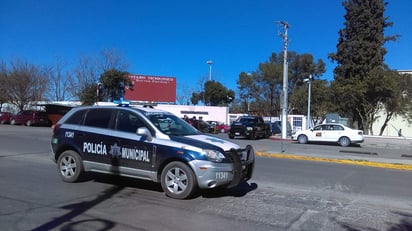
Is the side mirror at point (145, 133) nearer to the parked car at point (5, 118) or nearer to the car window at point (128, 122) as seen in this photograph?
the car window at point (128, 122)

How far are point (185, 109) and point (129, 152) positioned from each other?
49.9m

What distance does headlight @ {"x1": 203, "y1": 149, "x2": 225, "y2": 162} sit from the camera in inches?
274

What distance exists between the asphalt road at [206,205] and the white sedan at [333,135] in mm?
15627

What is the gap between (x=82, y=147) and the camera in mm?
8250

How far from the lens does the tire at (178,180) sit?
7.00m

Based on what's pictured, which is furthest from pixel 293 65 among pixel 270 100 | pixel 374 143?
pixel 374 143

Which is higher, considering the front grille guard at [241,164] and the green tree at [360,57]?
the green tree at [360,57]

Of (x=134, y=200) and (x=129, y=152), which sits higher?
(x=129, y=152)

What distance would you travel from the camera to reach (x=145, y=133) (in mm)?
7254

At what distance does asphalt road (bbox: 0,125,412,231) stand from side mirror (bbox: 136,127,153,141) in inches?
43.5

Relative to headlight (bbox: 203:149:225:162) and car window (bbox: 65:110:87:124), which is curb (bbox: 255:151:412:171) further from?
car window (bbox: 65:110:87:124)

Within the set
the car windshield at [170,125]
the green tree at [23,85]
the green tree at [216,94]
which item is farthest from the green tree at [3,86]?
the car windshield at [170,125]

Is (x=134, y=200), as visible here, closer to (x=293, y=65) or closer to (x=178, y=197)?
(x=178, y=197)

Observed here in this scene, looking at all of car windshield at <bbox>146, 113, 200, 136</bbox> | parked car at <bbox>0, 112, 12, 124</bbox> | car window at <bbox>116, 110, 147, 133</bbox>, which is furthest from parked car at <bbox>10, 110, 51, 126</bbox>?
car windshield at <bbox>146, 113, 200, 136</bbox>
